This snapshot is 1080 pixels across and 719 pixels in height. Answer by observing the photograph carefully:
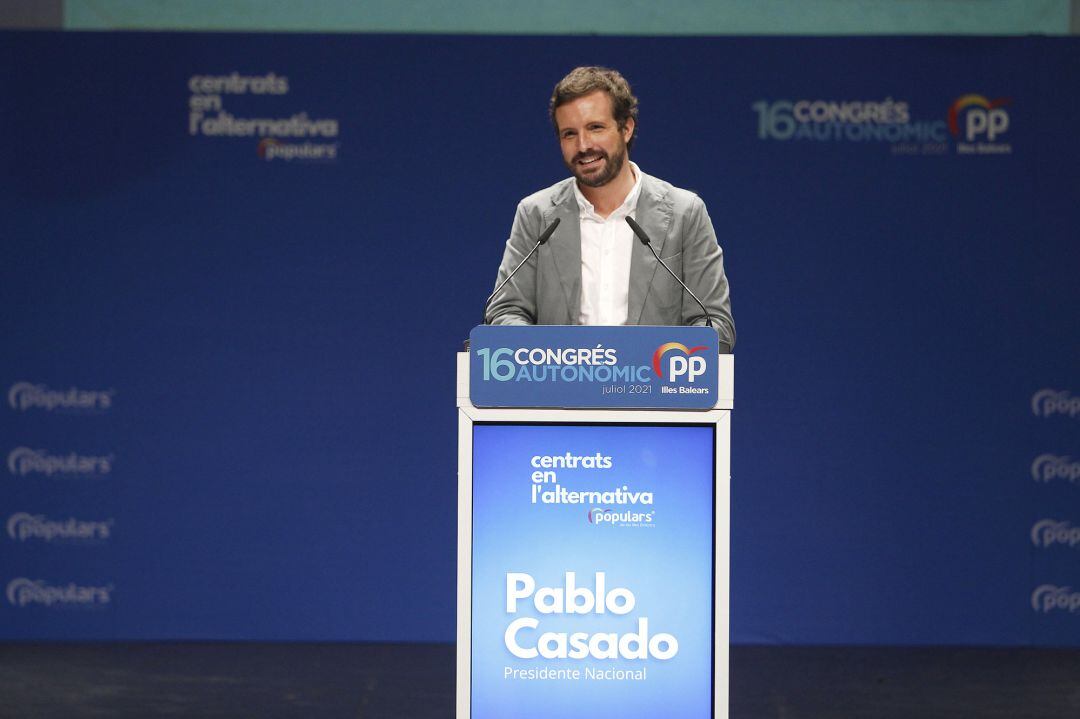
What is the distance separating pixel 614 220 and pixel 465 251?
2.18 metres

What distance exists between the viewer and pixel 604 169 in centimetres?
301

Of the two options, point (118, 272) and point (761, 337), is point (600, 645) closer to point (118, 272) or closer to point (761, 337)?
point (761, 337)

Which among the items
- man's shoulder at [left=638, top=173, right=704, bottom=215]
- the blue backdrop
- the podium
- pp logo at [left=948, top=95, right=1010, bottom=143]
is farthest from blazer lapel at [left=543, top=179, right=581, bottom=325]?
pp logo at [left=948, top=95, right=1010, bottom=143]

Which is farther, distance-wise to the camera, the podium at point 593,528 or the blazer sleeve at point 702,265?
the blazer sleeve at point 702,265

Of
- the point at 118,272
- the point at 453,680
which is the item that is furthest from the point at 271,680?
the point at 118,272

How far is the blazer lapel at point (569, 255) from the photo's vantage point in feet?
10.1

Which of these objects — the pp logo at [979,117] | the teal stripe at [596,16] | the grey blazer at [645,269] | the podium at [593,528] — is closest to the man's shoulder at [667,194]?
the grey blazer at [645,269]

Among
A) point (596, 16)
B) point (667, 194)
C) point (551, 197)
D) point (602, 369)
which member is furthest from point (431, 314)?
point (602, 369)

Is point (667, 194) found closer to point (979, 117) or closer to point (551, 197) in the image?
point (551, 197)

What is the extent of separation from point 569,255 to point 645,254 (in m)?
0.17

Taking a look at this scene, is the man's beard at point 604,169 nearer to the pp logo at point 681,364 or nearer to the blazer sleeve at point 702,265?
the blazer sleeve at point 702,265

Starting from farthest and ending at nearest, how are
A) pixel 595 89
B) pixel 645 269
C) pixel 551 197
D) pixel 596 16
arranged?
pixel 596 16 < pixel 551 197 < pixel 645 269 < pixel 595 89

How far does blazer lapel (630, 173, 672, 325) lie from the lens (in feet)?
10.0

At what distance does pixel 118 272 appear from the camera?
5223mm
